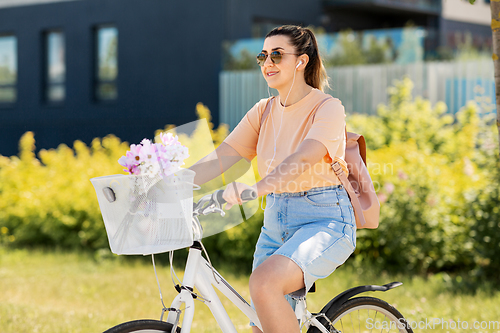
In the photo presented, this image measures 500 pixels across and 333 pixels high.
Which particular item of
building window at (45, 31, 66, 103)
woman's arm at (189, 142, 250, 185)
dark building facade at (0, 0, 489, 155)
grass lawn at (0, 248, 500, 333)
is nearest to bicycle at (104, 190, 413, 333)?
woman's arm at (189, 142, 250, 185)

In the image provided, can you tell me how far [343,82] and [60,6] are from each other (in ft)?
26.0

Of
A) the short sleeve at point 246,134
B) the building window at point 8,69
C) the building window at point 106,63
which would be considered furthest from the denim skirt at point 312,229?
the building window at point 8,69

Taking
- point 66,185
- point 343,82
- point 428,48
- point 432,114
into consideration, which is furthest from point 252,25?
point 66,185

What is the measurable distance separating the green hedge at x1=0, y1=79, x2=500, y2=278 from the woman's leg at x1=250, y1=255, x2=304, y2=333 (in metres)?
2.65

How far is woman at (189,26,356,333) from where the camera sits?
212 cm

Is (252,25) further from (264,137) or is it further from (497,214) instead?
(264,137)

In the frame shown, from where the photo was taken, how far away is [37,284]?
531 centimetres

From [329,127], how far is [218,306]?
32.5 inches

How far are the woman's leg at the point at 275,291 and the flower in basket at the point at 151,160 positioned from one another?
53cm

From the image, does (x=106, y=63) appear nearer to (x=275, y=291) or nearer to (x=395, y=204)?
(x=395, y=204)

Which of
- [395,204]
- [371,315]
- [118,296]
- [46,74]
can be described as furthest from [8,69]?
[371,315]

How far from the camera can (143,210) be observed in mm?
1884

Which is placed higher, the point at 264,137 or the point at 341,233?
the point at 264,137

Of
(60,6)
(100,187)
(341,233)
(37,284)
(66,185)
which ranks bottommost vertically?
(37,284)
